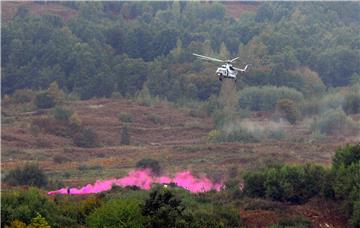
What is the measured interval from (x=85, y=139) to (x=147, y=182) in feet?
109

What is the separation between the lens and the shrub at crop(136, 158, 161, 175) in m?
85.6

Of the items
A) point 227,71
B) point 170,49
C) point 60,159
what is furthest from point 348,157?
point 170,49

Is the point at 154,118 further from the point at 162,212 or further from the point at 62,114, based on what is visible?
the point at 162,212

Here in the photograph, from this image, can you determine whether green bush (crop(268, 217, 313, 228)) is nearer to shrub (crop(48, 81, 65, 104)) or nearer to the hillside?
the hillside

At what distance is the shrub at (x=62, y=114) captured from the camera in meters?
115

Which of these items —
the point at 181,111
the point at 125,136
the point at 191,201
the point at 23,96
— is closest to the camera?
the point at 191,201

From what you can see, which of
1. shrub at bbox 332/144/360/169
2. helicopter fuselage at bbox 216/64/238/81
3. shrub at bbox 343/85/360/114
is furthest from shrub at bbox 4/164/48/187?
shrub at bbox 343/85/360/114

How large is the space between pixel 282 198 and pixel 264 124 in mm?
54152

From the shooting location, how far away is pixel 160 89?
457ft

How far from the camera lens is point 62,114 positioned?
11612 centimetres

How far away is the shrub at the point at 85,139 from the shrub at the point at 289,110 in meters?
20.7

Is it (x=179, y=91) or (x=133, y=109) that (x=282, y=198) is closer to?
(x=133, y=109)

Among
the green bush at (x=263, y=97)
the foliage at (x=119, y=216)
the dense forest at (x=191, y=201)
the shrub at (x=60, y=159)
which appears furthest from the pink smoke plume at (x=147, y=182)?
the green bush at (x=263, y=97)

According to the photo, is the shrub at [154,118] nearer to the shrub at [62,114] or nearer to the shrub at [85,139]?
the shrub at [62,114]
